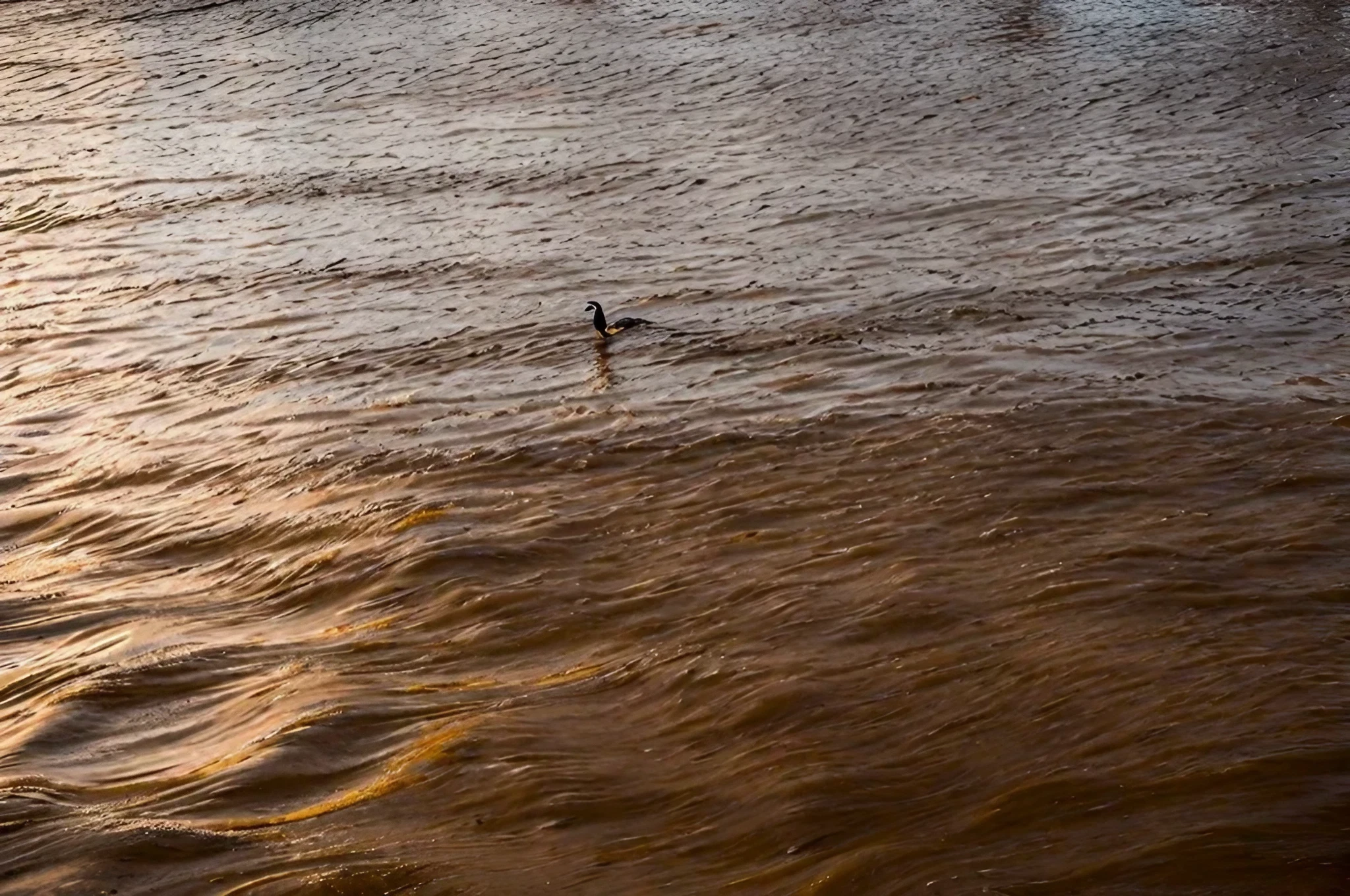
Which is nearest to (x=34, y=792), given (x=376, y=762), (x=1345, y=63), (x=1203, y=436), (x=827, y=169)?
(x=376, y=762)

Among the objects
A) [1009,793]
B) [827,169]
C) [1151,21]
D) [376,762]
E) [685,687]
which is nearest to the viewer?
[1009,793]

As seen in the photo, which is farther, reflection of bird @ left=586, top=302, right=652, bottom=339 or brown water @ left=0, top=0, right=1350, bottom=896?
reflection of bird @ left=586, top=302, right=652, bottom=339

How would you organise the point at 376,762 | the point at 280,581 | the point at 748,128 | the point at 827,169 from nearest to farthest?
the point at 376,762 → the point at 280,581 → the point at 827,169 → the point at 748,128

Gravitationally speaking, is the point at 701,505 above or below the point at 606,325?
below

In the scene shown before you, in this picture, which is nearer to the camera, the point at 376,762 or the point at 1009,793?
the point at 1009,793

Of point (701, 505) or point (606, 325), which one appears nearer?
point (701, 505)

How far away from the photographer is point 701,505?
447 cm

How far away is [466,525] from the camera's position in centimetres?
440

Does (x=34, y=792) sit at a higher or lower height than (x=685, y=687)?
higher

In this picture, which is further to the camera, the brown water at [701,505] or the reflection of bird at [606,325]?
the reflection of bird at [606,325]

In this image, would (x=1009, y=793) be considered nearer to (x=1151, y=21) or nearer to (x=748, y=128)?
(x=748, y=128)

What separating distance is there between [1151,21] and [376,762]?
958 centimetres

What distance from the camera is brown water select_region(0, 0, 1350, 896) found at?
296 cm

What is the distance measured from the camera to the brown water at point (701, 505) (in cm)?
296
